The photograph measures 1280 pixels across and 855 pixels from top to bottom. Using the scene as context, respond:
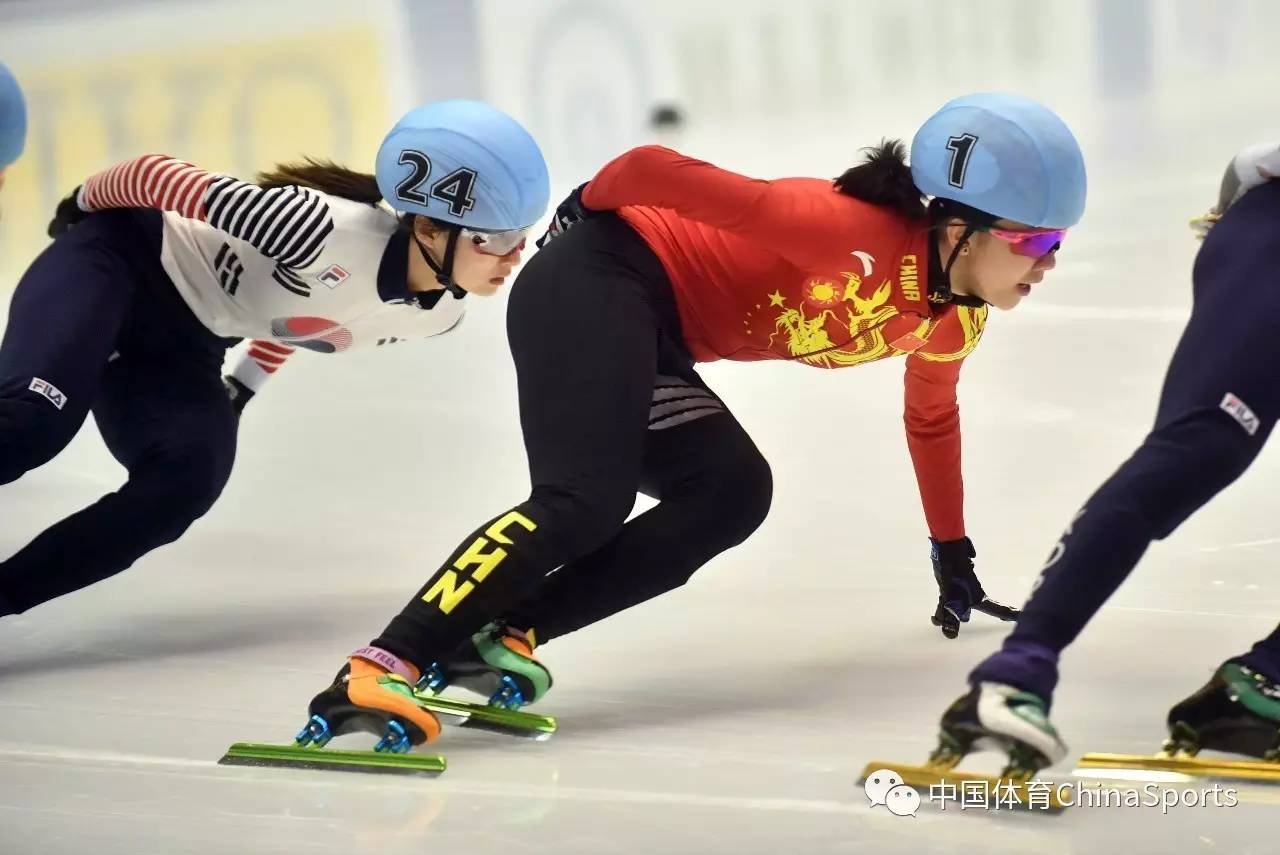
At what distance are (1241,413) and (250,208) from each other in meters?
2.04

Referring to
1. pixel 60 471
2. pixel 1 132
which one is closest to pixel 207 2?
pixel 60 471

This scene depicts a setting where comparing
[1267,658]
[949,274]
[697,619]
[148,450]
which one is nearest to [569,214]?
[949,274]

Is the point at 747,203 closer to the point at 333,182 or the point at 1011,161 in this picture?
the point at 1011,161

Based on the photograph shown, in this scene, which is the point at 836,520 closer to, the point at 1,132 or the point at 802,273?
the point at 802,273

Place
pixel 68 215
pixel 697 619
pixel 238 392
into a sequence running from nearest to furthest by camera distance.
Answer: pixel 697 619
pixel 68 215
pixel 238 392

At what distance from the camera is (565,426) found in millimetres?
2928

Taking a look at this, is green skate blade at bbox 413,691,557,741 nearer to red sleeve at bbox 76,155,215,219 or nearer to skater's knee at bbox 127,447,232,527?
skater's knee at bbox 127,447,232,527

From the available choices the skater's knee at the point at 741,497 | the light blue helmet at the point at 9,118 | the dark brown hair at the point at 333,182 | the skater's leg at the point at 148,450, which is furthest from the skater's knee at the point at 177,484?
the skater's knee at the point at 741,497

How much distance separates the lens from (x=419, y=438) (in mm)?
5102

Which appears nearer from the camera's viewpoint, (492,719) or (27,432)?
(492,719)

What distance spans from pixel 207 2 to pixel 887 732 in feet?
24.8

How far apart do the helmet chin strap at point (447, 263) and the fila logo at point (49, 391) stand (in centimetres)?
81

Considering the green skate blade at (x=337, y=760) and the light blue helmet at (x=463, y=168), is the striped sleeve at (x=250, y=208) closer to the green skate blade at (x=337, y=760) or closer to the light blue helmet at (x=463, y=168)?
the light blue helmet at (x=463, y=168)

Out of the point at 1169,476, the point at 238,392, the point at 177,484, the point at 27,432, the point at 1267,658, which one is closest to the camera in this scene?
the point at 1169,476
